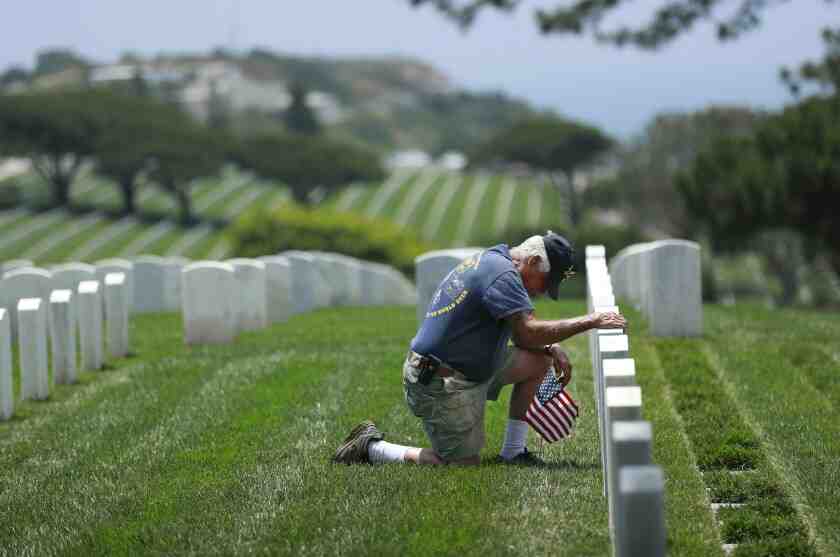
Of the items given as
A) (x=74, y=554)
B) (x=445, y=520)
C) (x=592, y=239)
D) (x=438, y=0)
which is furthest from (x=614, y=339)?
(x=592, y=239)

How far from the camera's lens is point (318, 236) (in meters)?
43.2

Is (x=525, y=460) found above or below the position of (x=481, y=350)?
below

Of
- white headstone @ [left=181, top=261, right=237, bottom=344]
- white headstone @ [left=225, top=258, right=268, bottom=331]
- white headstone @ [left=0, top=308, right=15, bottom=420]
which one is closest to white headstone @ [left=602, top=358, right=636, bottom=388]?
white headstone @ [left=0, top=308, right=15, bottom=420]

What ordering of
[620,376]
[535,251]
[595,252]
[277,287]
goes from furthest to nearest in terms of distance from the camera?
[277,287], [595,252], [535,251], [620,376]

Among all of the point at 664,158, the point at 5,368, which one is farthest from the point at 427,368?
the point at 664,158

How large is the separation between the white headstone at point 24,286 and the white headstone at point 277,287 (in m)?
4.17

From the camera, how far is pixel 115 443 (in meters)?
9.58

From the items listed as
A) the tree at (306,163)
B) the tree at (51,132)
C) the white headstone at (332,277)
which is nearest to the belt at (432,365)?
the white headstone at (332,277)

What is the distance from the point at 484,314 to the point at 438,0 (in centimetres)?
1467

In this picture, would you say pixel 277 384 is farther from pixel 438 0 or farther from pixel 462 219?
pixel 462 219

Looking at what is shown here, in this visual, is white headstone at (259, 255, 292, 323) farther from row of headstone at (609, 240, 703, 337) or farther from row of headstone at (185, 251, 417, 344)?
row of headstone at (609, 240, 703, 337)

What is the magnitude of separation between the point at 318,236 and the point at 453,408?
3540cm

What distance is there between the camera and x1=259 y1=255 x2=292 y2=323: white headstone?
18.7m

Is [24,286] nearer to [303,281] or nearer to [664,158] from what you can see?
[303,281]
